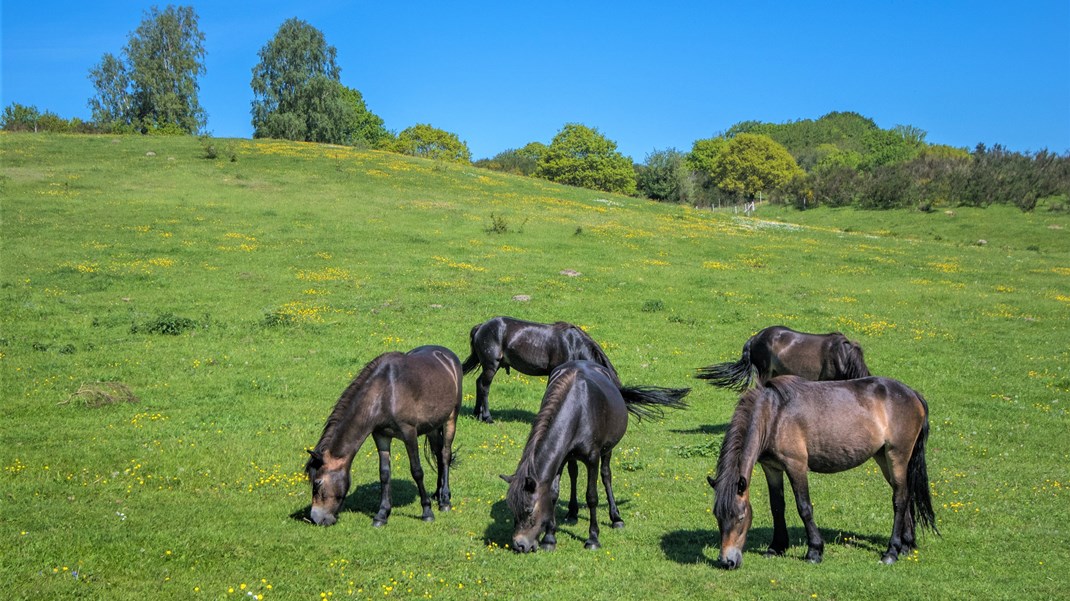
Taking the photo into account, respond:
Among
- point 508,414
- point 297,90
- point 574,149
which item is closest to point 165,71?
point 297,90

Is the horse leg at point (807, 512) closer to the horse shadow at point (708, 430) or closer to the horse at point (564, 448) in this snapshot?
the horse at point (564, 448)

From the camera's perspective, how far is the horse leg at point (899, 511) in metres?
9.14

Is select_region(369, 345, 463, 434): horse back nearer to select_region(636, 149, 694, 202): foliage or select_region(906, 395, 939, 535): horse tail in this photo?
select_region(906, 395, 939, 535): horse tail

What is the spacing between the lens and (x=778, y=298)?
94.5 feet

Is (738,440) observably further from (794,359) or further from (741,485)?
(794,359)

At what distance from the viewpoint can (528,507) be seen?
8359 millimetres

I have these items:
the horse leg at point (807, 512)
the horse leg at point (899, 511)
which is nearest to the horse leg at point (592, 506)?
the horse leg at point (807, 512)

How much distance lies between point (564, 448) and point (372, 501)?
3498mm

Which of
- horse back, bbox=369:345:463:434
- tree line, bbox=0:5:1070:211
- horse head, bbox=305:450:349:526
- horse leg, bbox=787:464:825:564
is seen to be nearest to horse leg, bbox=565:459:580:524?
horse back, bbox=369:345:463:434

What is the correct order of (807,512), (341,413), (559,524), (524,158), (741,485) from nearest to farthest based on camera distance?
1. (741,485)
2. (807,512)
3. (341,413)
4. (559,524)
5. (524,158)

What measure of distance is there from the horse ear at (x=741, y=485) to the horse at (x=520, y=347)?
6.54 m

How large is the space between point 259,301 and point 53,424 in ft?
39.3

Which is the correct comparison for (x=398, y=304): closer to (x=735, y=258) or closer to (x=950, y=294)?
(x=735, y=258)

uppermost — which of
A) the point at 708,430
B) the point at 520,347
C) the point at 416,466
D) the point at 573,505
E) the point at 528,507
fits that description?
the point at 520,347
